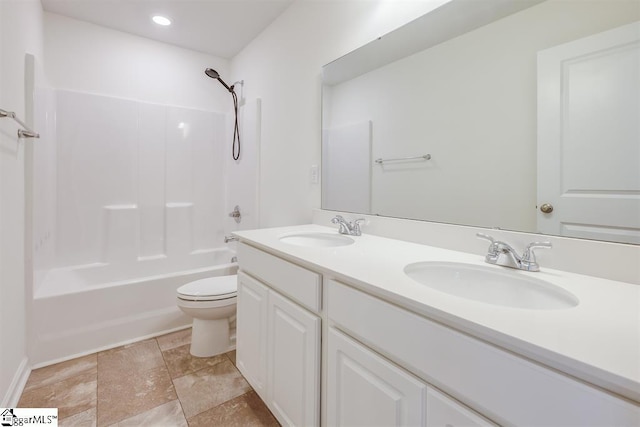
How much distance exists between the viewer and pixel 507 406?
0.54 m

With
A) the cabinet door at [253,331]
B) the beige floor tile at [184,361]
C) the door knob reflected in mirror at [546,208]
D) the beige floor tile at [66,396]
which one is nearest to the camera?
the door knob reflected in mirror at [546,208]

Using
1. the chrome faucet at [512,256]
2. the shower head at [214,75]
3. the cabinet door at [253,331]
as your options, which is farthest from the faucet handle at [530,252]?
the shower head at [214,75]

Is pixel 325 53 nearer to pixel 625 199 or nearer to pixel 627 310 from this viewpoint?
pixel 625 199

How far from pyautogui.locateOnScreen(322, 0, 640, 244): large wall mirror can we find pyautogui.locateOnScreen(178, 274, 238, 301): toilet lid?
3.33 feet

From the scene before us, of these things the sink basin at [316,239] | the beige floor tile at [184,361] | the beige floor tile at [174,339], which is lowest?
the beige floor tile at [184,361]

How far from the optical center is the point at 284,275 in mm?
1173

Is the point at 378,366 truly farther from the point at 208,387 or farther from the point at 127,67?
the point at 127,67

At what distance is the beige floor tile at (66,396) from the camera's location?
1446 mm

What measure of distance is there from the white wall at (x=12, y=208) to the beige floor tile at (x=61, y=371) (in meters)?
0.06

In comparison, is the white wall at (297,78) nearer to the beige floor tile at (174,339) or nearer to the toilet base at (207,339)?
the toilet base at (207,339)

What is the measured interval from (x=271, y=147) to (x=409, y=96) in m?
1.28

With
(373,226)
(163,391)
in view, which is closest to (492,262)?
(373,226)

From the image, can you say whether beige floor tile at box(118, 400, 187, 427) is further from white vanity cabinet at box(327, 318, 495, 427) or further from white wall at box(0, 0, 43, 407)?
white vanity cabinet at box(327, 318, 495, 427)

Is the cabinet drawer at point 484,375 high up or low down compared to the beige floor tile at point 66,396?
up
